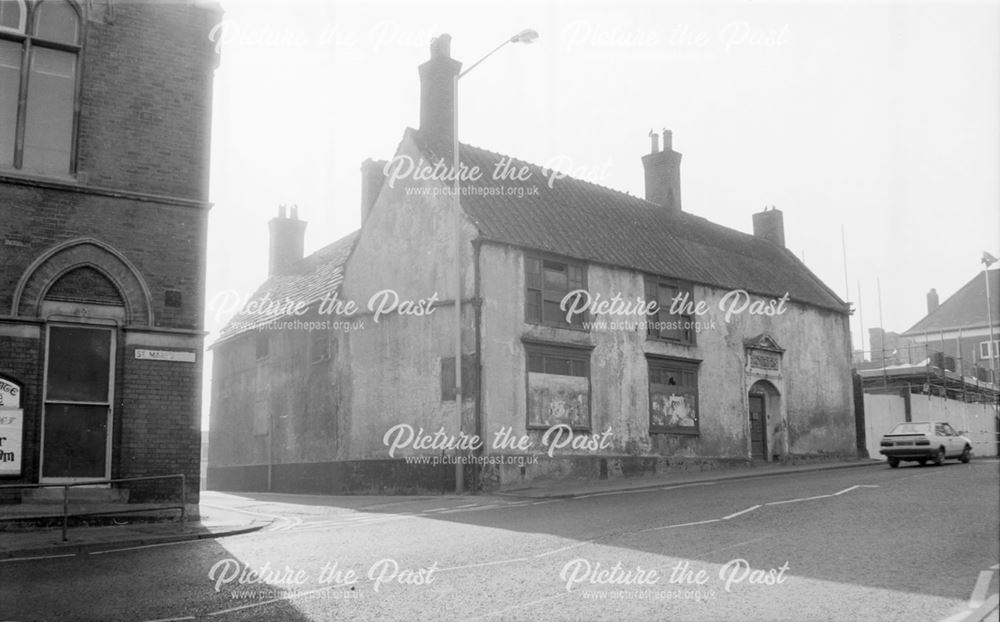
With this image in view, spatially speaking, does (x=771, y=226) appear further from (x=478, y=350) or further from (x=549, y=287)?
(x=478, y=350)

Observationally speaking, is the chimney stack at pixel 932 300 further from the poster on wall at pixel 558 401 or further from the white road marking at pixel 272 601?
the white road marking at pixel 272 601

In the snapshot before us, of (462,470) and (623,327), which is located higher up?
(623,327)

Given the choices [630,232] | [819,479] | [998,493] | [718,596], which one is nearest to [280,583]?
[718,596]

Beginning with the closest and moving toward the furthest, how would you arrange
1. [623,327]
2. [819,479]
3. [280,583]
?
[280,583], [819,479], [623,327]

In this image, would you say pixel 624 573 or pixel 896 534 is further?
pixel 896 534

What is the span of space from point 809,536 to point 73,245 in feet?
38.0

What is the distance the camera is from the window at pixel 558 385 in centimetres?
2470

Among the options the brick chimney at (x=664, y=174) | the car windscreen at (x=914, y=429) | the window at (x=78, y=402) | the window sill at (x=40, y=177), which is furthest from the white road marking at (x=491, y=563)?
the brick chimney at (x=664, y=174)

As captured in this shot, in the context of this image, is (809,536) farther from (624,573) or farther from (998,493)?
(998,493)

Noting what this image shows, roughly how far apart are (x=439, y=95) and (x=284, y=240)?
14979mm

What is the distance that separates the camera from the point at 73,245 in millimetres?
14680

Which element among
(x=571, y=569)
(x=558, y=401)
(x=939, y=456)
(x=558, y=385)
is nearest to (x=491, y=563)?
(x=571, y=569)

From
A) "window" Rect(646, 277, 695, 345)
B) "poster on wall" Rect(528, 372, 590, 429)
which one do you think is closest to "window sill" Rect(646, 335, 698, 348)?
"window" Rect(646, 277, 695, 345)

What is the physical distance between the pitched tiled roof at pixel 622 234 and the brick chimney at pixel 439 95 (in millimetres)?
590
